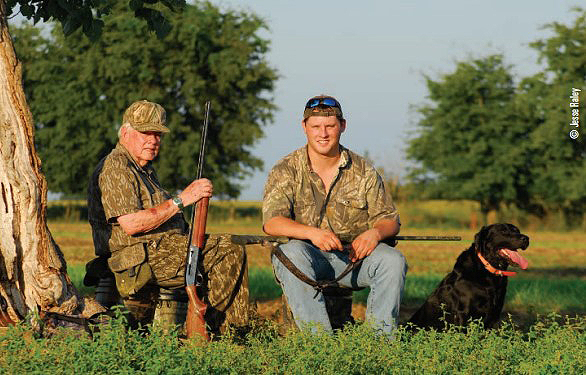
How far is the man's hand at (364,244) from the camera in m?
7.77

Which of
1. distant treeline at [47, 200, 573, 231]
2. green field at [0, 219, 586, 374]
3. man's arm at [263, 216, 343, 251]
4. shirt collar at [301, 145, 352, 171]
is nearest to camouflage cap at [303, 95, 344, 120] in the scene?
shirt collar at [301, 145, 352, 171]

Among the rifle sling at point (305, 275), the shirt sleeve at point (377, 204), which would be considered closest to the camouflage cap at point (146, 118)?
the rifle sling at point (305, 275)

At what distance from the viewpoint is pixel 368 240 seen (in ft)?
25.6

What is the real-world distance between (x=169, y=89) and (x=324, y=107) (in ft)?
132

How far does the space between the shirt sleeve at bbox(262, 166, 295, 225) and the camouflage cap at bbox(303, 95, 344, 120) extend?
523 millimetres

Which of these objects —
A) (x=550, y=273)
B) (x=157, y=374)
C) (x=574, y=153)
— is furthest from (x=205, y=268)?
(x=574, y=153)

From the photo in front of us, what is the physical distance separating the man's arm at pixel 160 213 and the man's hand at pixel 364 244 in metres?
1.17

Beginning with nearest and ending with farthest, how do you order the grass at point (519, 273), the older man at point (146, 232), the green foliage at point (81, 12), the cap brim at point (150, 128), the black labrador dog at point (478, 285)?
the older man at point (146, 232) < the cap brim at point (150, 128) < the black labrador dog at point (478, 285) < the green foliage at point (81, 12) < the grass at point (519, 273)

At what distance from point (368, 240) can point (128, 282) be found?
189cm

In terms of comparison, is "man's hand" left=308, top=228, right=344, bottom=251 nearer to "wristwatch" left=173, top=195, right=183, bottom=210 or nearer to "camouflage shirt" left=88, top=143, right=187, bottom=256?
"wristwatch" left=173, top=195, right=183, bottom=210

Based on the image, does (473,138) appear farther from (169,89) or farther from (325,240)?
(325,240)

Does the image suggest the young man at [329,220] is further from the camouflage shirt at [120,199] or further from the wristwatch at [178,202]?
the camouflage shirt at [120,199]

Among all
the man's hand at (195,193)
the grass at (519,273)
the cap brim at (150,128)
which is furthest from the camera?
the grass at (519,273)

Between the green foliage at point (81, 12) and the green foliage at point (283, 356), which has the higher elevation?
the green foliage at point (81, 12)
